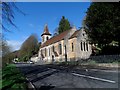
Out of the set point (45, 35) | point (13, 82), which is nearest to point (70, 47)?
point (45, 35)

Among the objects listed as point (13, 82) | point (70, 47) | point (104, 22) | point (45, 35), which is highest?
point (45, 35)

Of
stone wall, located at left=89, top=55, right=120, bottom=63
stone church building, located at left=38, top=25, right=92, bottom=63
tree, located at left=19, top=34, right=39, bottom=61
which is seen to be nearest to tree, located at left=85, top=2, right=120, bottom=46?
stone wall, located at left=89, top=55, right=120, bottom=63

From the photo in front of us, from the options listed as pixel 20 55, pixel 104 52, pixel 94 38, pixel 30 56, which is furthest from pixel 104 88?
pixel 20 55

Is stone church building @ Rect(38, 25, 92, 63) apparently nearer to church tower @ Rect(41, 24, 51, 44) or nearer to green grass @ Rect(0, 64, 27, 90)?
church tower @ Rect(41, 24, 51, 44)

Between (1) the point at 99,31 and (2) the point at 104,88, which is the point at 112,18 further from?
(2) the point at 104,88

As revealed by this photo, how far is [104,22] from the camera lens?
35.7 m

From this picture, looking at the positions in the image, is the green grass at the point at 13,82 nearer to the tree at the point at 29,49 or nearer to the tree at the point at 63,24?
the tree at the point at 63,24

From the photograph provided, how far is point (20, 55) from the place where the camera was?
132250 mm

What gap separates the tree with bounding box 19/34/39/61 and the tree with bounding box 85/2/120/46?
86102 mm

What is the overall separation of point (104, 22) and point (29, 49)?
9138 centimetres

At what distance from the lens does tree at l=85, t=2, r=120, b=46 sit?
3412 centimetres

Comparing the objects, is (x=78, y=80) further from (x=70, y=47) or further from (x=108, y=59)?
(x=70, y=47)

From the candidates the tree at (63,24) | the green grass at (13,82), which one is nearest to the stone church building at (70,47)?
the tree at (63,24)

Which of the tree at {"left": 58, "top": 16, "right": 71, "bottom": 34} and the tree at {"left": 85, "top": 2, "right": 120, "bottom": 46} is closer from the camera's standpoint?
the tree at {"left": 85, "top": 2, "right": 120, "bottom": 46}
